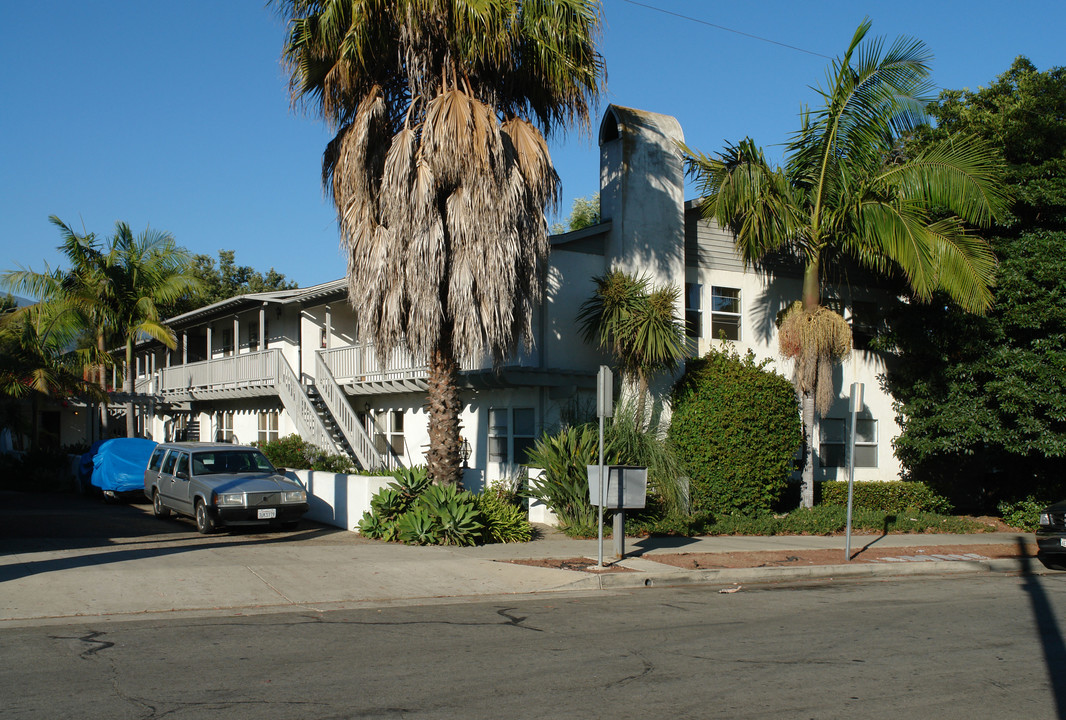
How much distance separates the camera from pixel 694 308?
20.1 metres

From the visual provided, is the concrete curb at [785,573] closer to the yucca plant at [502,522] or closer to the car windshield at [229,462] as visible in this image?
the yucca plant at [502,522]

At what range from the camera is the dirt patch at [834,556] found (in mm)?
12977

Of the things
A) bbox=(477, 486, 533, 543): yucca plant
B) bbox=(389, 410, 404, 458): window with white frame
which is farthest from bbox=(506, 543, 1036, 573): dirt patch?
bbox=(389, 410, 404, 458): window with white frame

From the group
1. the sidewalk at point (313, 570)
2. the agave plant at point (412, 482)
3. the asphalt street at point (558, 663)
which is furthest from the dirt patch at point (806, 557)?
the agave plant at point (412, 482)

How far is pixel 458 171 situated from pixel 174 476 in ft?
28.2

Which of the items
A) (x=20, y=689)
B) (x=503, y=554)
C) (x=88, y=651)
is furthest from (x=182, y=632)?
(x=503, y=554)

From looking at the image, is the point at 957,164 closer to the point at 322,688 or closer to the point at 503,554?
the point at 503,554

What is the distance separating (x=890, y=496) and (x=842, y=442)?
1841 millimetres

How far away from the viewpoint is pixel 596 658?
727 centimetres

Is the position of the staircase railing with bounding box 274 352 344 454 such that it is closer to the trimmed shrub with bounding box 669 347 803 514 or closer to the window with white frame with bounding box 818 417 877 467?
the trimmed shrub with bounding box 669 347 803 514

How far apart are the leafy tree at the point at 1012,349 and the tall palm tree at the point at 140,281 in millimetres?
19813

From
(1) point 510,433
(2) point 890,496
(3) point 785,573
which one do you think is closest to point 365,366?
(1) point 510,433

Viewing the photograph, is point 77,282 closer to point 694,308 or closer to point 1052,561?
point 694,308

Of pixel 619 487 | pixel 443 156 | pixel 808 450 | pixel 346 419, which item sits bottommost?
pixel 619 487
